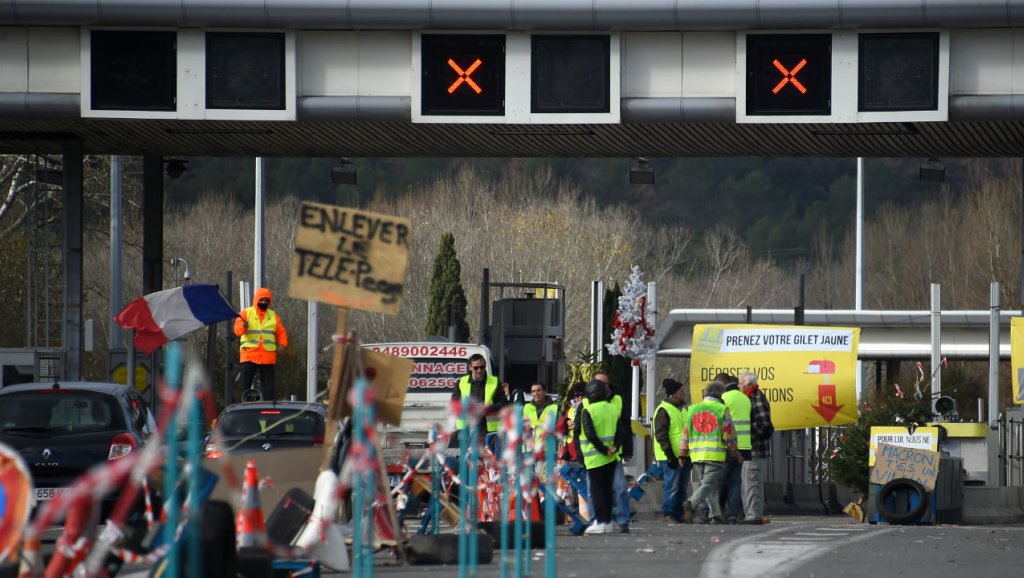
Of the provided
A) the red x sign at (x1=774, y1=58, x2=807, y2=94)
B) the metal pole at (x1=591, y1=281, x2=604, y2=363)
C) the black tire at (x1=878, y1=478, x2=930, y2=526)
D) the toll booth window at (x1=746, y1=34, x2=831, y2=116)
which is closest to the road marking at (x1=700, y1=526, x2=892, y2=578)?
the black tire at (x1=878, y1=478, x2=930, y2=526)

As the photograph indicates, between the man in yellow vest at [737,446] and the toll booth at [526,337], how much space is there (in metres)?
12.4

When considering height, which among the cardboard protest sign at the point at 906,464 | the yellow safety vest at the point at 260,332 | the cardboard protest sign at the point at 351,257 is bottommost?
the cardboard protest sign at the point at 906,464

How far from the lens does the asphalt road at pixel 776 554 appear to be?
1351 cm

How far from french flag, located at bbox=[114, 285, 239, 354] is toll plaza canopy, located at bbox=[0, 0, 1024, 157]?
11.3 ft

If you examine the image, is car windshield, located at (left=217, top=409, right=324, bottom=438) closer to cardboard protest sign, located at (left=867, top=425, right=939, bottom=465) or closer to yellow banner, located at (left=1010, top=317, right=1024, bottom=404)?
cardboard protest sign, located at (left=867, top=425, right=939, bottom=465)

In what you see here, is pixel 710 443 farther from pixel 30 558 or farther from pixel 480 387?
pixel 30 558

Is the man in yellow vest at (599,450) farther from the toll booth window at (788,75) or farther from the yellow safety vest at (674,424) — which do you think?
the toll booth window at (788,75)

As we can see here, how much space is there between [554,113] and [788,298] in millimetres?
74735

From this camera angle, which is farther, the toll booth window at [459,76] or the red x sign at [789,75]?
the toll booth window at [459,76]

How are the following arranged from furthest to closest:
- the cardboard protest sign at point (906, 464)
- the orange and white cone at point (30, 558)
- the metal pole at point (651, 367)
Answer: the metal pole at point (651, 367) → the cardboard protest sign at point (906, 464) → the orange and white cone at point (30, 558)

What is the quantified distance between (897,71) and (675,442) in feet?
15.5

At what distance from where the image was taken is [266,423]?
1992 centimetres

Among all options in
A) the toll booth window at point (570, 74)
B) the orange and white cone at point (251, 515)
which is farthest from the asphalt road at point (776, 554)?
the toll booth window at point (570, 74)

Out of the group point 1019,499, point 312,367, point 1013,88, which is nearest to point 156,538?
point 1013,88
